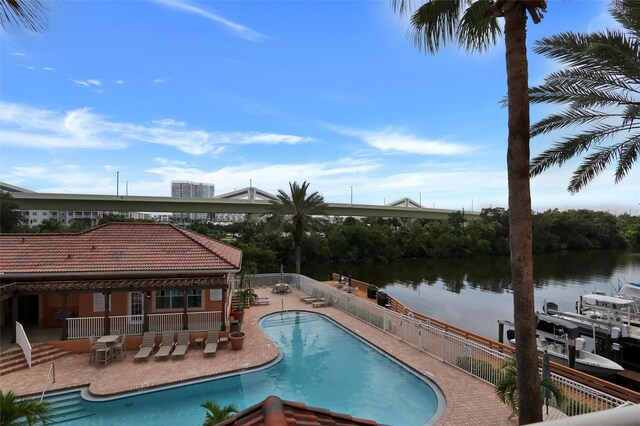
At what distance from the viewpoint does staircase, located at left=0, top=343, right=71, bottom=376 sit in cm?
1193

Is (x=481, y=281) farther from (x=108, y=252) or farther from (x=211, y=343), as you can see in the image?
(x=108, y=252)

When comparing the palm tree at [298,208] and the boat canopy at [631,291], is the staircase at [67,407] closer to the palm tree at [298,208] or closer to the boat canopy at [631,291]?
the palm tree at [298,208]

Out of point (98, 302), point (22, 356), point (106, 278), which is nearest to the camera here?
point (22, 356)

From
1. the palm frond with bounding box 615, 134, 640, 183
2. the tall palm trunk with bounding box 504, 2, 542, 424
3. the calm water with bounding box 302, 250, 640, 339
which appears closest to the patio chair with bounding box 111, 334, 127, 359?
the tall palm trunk with bounding box 504, 2, 542, 424

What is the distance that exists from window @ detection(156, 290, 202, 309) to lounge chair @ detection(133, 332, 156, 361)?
6.51 feet

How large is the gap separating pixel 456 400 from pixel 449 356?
2.64 meters

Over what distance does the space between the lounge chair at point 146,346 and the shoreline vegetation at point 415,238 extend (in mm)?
19599

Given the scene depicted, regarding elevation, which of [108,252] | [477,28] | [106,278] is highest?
[477,28]

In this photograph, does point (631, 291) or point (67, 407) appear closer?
point (67, 407)

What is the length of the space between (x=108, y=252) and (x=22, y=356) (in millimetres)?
4739

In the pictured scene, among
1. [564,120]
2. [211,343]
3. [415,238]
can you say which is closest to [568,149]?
[564,120]

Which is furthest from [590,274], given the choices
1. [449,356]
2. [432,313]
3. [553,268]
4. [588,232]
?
[449,356]

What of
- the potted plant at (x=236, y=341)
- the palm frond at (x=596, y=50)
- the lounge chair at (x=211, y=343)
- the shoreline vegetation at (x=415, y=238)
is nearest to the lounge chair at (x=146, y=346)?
the lounge chair at (x=211, y=343)

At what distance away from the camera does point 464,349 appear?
11789 millimetres
